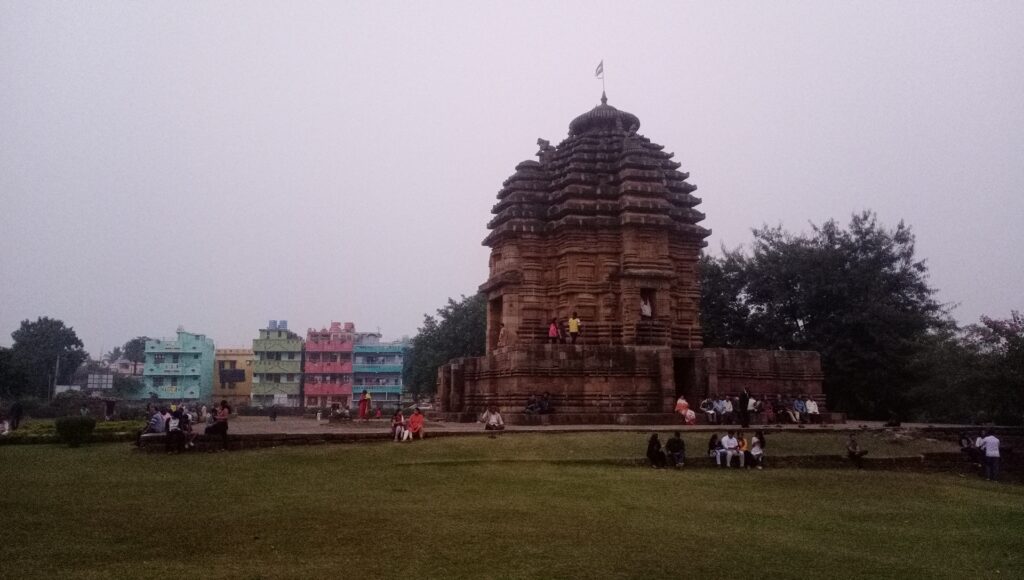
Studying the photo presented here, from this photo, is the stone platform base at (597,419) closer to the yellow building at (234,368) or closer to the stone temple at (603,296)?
the stone temple at (603,296)

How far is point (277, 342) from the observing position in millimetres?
73125

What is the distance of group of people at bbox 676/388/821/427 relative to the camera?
2121 centimetres

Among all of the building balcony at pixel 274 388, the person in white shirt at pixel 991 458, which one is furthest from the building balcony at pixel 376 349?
the person in white shirt at pixel 991 458

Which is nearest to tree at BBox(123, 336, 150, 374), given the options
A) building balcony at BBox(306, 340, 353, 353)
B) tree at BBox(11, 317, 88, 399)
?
tree at BBox(11, 317, 88, 399)

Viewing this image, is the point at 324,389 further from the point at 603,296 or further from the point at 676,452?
the point at 676,452

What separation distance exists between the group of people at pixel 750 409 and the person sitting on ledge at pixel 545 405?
387cm

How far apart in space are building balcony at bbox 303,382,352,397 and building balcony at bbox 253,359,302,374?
6.98 ft

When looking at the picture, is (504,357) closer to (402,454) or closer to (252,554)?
(402,454)

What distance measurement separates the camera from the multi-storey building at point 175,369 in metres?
73.7

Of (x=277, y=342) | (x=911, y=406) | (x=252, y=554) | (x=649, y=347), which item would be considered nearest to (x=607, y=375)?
(x=649, y=347)

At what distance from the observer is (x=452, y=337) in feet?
162

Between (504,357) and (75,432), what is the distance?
13.5m

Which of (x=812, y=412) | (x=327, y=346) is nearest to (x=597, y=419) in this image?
(x=812, y=412)

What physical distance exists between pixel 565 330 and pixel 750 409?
6656 millimetres
